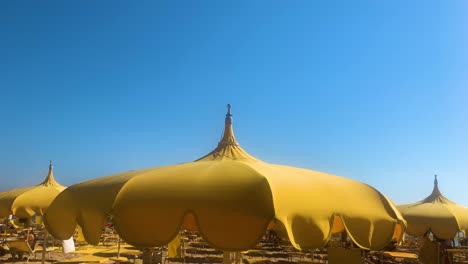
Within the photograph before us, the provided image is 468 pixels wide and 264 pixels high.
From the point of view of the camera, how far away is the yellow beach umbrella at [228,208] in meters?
4.14

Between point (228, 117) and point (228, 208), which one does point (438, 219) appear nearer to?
point (228, 117)

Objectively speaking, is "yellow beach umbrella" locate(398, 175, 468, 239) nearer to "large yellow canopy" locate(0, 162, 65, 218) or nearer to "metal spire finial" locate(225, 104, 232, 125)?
"metal spire finial" locate(225, 104, 232, 125)

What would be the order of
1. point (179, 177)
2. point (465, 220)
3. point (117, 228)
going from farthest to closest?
point (465, 220)
point (179, 177)
point (117, 228)

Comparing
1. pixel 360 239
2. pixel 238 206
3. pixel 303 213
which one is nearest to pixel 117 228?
pixel 238 206

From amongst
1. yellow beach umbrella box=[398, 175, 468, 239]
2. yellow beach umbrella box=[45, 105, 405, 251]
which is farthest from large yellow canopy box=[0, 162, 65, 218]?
yellow beach umbrella box=[398, 175, 468, 239]

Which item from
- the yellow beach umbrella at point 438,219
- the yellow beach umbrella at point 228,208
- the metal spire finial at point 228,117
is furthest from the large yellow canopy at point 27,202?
the yellow beach umbrella at point 438,219

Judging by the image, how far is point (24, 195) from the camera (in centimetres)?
1475

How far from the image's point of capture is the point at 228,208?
417cm

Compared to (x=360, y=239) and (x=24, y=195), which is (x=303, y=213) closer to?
(x=360, y=239)

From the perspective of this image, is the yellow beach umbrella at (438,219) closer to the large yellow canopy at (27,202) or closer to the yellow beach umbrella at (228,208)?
the yellow beach umbrella at (228,208)

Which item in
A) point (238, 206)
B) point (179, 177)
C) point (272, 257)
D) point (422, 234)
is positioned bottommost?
point (272, 257)

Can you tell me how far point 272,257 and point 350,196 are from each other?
13.5 m

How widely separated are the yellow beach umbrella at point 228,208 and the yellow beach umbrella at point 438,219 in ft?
30.4

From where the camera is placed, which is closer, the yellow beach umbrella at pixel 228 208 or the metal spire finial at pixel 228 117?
the yellow beach umbrella at pixel 228 208
